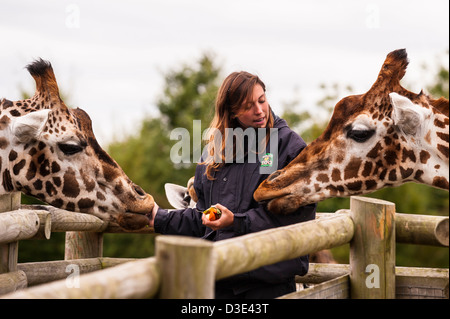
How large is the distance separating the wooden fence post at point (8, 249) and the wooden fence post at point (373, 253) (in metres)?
2.31

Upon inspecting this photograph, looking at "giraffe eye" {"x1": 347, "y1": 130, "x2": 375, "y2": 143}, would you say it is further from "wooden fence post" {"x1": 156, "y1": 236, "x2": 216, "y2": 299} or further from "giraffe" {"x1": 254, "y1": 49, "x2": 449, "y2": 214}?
"wooden fence post" {"x1": 156, "y1": 236, "x2": 216, "y2": 299}

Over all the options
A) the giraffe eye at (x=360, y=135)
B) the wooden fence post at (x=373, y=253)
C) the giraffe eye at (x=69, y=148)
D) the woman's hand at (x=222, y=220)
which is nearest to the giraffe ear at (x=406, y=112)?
the giraffe eye at (x=360, y=135)

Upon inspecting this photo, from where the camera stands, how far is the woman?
3.14 m

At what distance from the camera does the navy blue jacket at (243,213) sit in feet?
10.2

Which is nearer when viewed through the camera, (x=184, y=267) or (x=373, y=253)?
(x=184, y=267)

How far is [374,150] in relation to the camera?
3.35m

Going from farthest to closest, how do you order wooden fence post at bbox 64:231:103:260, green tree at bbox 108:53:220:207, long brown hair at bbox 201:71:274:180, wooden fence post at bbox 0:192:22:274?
green tree at bbox 108:53:220:207
wooden fence post at bbox 64:231:103:260
wooden fence post at bbox 0:192:22:274
long brown hair at bbox 201:71:274:180

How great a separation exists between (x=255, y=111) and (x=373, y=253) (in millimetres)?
1078

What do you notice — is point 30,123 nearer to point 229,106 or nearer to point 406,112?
point 229,106

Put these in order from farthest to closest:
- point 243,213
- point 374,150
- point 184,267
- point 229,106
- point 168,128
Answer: point 168,128 → point 229,106 → point 374,150 → point 243,213 → point 184,267

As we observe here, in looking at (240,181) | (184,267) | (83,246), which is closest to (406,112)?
(240,181)

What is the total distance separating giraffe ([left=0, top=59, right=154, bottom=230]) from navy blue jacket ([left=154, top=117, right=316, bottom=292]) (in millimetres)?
294

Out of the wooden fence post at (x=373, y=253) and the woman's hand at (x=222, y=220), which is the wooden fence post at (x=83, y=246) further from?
the wooden fence post at (x=373, y=253)

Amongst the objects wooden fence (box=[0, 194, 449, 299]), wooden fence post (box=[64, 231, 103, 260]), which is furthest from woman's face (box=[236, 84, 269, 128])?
wooden fence post (box=[64, 231, 103, 260])
